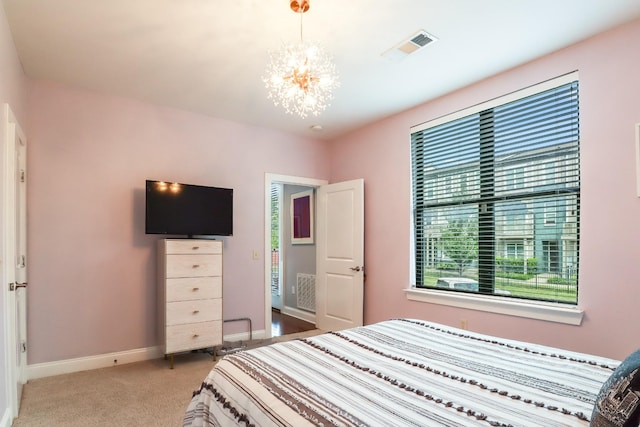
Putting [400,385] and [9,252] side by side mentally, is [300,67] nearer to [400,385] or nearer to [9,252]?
[400,385]

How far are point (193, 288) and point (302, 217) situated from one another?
97.1 inches

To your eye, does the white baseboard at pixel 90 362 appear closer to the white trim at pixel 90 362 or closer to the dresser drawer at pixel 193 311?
the white trim at pixel 90 362

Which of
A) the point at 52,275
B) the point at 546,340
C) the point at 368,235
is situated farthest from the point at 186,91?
the point at 546,340

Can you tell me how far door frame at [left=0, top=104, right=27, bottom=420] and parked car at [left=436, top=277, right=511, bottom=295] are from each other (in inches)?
134

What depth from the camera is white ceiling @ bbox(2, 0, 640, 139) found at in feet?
7.21

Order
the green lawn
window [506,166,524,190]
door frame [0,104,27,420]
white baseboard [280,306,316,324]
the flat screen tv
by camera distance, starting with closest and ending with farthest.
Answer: door frame [0,104,27,420]
the green lawn
window [506,166,524,190]
the flat screen tv
white baseboard [280,306,316,324]

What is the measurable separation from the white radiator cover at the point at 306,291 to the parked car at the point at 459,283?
2175mm

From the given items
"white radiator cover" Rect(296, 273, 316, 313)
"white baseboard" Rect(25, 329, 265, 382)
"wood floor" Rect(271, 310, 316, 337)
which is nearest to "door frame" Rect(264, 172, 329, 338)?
Result: "wood floor" Rect(271, 310, 316, 337)

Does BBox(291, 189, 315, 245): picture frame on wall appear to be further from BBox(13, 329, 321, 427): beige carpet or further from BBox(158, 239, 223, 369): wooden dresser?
BBox(13, 329, 321, 427): beige carpet

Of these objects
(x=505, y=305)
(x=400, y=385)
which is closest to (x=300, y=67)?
(x=400, y=385)

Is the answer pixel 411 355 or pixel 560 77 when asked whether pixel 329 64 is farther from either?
pixel 411 355

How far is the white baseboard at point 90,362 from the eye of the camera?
9.96 ft

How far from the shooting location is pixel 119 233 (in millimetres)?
3451

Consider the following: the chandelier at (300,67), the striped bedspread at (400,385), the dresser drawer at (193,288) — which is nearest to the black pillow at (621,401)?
the striped bedspread at (400,385)
